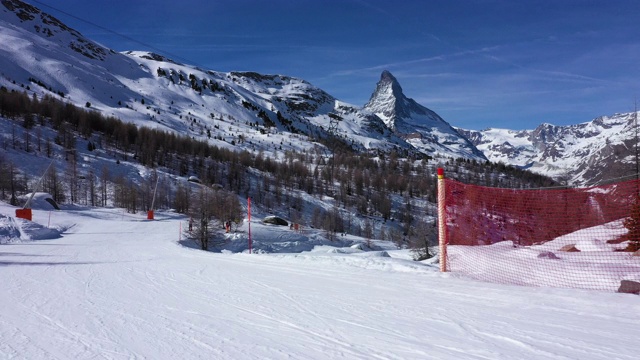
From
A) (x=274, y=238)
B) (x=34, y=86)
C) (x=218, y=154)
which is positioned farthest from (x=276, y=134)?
(x=274, y=238)

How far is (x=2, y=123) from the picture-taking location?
268ft

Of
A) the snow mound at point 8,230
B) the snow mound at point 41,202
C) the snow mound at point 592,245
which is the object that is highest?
the snow mound at point 41,202

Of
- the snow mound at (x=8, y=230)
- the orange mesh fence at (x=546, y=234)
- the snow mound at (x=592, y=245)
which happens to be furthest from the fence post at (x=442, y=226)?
the snow mound at (x=8, y=230)

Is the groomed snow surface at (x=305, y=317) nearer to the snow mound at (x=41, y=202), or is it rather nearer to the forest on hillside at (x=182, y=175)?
the forest on hillside at (x=182, y=175)

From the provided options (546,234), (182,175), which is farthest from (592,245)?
(182,175)

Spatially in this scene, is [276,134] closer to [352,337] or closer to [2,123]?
[2,123]

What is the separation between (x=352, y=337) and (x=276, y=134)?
187 meters

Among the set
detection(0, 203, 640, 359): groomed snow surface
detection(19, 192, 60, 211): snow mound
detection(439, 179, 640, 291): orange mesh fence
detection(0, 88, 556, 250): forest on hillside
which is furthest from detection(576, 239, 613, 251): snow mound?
detection(19, 192, 60, 211): snow mound

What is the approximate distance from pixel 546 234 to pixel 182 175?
312ft

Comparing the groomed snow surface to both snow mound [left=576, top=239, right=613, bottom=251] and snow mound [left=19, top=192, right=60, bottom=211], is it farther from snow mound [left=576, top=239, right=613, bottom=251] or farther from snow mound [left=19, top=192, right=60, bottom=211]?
snow mound [left=19, top=192, right=60, bottom=211]

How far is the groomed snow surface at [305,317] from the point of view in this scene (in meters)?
4.11

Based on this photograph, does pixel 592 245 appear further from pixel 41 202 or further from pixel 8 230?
pixel 41 202

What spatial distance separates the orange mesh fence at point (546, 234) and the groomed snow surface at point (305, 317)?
3.39 ft

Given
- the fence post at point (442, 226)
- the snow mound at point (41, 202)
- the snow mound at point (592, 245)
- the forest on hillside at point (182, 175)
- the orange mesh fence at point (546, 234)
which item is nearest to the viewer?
the orange mesh fence at point (546, 234)
